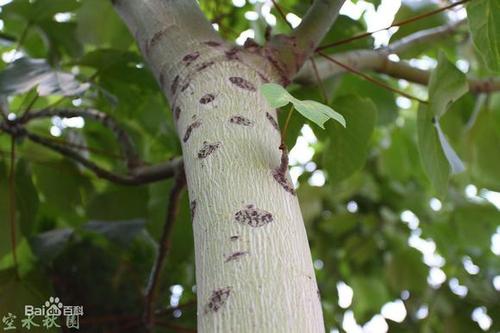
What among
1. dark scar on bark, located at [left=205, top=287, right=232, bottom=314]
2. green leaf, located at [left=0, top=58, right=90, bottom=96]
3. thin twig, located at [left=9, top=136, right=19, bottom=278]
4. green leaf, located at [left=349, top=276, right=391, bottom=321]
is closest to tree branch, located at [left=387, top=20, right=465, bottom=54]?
green leaf, located at [left=0, top=58, right=90, bottom=96]

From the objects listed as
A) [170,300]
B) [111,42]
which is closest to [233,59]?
[111,42]

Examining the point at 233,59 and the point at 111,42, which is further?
the point at 111,42

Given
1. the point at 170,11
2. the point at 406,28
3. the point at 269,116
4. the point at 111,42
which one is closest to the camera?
the point at 269,116

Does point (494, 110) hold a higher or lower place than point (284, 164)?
higher

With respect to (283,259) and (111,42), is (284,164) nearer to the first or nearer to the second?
(283,259)

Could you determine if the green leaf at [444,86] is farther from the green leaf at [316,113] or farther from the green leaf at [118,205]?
the green leaf at [118,205]

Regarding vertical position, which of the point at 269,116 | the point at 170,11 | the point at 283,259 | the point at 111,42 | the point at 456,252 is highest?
the point at 111,42

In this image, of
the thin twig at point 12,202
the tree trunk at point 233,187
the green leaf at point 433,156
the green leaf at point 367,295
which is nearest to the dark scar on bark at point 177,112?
the tree trunk at point 233,187

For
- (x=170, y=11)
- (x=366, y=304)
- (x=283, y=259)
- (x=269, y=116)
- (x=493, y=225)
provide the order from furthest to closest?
(x=366, y=304) < (x=493, y=225) < (x=170, y=11) < (x=269, y=116) < (x=283, y=259)
